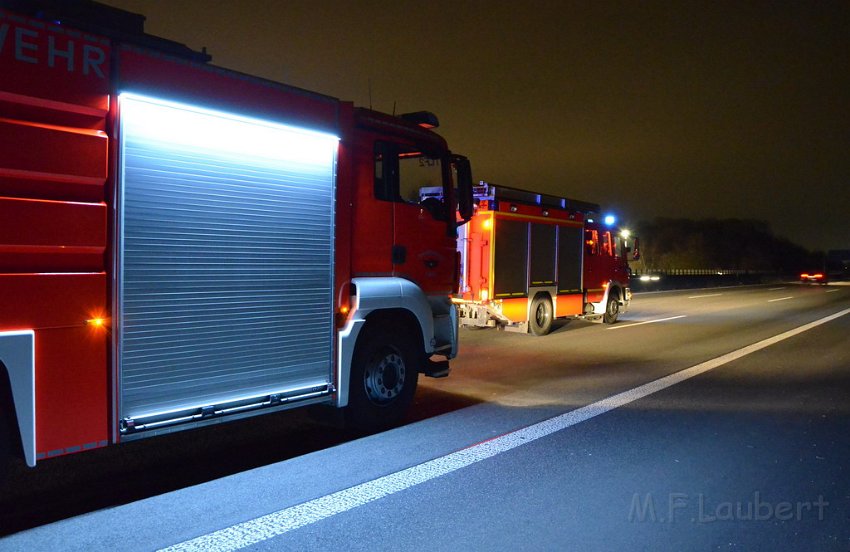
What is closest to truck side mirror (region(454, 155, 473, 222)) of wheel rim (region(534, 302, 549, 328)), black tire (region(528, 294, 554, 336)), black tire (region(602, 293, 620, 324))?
black tire (region(528, 294, 554, 336))

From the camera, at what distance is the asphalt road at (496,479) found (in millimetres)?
4191

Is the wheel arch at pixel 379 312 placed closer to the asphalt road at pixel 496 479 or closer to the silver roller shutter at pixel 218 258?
the silver roller shutter at pixel 218 258

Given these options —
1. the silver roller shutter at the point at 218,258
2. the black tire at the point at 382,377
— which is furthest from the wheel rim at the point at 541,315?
the silver roller shutter at the point at 218,258

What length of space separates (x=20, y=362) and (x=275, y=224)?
218 cm

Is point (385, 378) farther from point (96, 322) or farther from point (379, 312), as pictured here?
point (96, 322)

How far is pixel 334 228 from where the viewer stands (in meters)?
6.09

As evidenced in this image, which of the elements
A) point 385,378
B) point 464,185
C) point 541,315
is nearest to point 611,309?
point 541,315

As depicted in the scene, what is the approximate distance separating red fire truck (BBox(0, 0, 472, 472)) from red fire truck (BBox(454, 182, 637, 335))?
6.88 meters

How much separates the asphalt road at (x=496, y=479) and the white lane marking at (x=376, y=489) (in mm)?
17

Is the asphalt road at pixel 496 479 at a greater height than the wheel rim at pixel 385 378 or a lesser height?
lesser

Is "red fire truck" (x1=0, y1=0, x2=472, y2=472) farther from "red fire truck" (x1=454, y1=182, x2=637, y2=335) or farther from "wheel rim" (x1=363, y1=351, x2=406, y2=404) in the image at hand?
"red fire truck" (x1=454, y1=182, x2=637, y2=335)

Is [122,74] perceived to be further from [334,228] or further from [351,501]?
[351,501]

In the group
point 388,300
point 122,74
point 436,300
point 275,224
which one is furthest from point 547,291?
point 122,74

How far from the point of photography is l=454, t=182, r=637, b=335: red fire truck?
45.4ft
